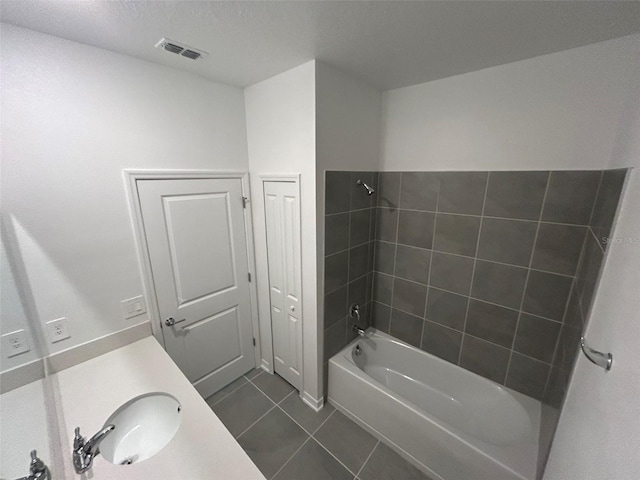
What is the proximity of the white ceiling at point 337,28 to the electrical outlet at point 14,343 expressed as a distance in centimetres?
139

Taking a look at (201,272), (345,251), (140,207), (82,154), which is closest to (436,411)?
(345,251)

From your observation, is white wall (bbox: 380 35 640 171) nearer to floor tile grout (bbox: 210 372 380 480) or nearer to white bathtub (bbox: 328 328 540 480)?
white bathtub (bbox: 328 328 540 480)

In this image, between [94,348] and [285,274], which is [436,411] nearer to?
[285,274]

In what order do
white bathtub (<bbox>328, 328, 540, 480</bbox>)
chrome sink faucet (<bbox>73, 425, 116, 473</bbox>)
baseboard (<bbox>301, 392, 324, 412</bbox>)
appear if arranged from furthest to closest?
baseboard (<bbox>301, 392, 324, 412</bbox>) → white bathtub (<bbox>328, 328, 540, 480</bbox>) → chrome sink faucet (<bbox>73, 425, 116, 473</bbox>)

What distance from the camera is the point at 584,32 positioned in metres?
1.10

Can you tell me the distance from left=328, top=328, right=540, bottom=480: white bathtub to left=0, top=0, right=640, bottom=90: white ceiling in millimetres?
2057

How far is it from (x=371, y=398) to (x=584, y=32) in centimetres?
230

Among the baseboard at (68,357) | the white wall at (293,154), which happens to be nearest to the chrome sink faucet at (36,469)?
the baseboard at (68,357)

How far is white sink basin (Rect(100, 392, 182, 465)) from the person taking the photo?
110 centimetres

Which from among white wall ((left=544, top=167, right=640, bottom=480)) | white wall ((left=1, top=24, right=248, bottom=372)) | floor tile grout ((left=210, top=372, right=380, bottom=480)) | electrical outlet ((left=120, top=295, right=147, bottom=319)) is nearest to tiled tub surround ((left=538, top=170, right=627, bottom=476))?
white wall ((left=544, top=167, right=640, bottom=480))

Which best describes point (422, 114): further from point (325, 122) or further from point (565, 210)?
point (565, 210)

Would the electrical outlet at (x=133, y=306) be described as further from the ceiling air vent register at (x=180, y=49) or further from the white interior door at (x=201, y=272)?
the ceiling air vent register at (x=180, y=49)

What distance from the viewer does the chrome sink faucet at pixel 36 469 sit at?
0.75 meters

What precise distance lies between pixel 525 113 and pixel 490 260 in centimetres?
91
